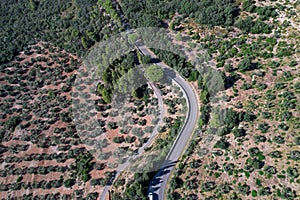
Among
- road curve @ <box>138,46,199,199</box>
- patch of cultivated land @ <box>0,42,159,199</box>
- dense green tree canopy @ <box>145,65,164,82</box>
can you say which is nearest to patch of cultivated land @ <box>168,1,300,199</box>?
road curve @ <box>138,46,199,199</box>

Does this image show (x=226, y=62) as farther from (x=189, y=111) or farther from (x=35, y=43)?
(x=35, y=43)

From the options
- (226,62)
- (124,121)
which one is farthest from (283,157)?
(124,121)

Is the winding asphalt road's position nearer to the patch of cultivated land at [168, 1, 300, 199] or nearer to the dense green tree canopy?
the patch of cultivated land at [168, 1, 300, 199]

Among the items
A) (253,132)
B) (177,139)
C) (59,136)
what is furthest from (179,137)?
(59,136)

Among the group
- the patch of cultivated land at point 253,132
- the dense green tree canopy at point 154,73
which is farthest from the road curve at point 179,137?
the dense green tree canopy at point 154,73

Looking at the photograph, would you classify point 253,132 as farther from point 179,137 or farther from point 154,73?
point 154,73
